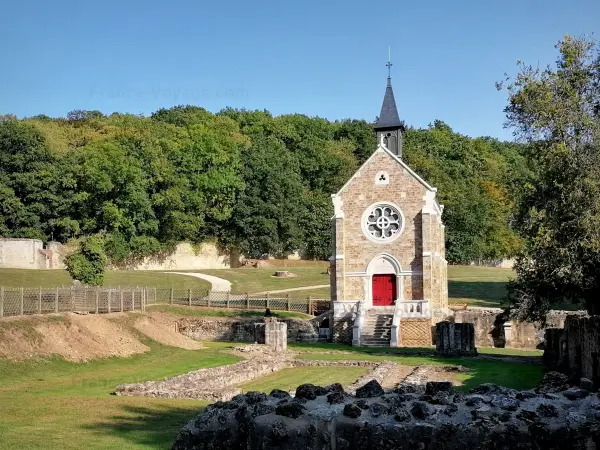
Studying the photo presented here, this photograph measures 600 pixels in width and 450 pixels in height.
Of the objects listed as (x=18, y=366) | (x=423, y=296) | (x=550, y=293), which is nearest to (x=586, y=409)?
(x=18, y=366)

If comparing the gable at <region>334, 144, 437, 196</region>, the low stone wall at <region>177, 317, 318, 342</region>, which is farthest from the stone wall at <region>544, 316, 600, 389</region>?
the low stone wall at <region>177, 317, 318, 342</region>

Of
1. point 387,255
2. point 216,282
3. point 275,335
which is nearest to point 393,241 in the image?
point 387,255

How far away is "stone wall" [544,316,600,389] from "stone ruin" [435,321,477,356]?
15.9ft

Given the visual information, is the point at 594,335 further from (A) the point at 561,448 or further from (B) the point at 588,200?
(A) the point at 561,448

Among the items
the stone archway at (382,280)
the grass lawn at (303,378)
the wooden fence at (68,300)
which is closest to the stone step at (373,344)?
the stone archway at (382,280)

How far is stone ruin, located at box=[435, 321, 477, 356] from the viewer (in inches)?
1198

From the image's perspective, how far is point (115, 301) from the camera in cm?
3134

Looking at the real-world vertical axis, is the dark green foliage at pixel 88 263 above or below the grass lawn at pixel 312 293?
above

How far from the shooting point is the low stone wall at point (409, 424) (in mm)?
5539

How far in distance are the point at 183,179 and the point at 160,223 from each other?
538cm

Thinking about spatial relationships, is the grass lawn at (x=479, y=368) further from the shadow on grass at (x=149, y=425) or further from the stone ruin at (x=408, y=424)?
the stone ruin at (x=408, y=424)

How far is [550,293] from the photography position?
1087 inches

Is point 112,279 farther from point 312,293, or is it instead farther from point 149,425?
point 149,425

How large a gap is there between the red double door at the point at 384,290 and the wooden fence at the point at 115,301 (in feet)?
14.4
